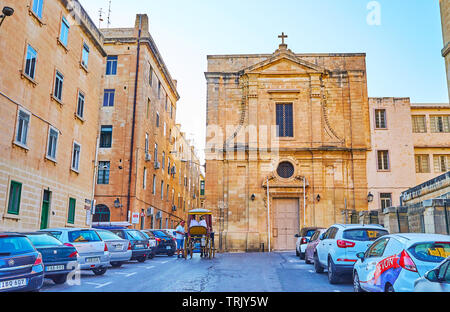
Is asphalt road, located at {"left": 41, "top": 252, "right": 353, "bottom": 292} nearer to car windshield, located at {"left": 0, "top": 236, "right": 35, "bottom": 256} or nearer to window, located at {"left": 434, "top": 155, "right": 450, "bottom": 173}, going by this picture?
car windshield, located at {"left": 0, "top": 236, "right": 35, "bottom": 256}

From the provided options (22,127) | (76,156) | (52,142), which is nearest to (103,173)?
(76,156)

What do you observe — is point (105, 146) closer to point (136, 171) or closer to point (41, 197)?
point (136, 171)

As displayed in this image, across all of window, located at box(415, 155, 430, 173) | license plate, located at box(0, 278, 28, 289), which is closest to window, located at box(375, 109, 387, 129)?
window, located at box(415, 155, 430, 173)

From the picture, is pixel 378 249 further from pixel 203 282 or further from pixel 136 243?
pixel 136 243

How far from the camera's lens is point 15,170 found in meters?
16.2

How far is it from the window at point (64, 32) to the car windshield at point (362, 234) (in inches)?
599

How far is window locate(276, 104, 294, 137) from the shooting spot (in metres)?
29.8

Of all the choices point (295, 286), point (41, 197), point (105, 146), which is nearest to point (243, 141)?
point (105, 146)

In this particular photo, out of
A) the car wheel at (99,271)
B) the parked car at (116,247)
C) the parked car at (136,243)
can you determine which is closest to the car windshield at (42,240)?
the car wheel at (99,271)

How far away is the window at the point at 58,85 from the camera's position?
19578 millimetres

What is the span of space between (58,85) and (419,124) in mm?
24025

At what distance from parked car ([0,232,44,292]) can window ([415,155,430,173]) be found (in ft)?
90.8

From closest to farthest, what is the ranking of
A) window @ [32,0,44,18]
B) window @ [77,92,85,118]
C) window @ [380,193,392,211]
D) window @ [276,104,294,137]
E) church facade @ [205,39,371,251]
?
window @ [32,0,44,18] < window @ [77,92,85,118] < church facade @ [205,39,371,251] < window @ [380,193,392,211] < window @ [276,104,294,137]
